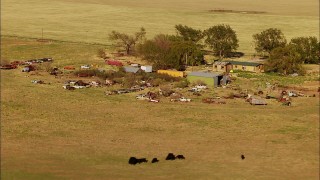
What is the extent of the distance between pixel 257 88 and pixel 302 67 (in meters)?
12.5

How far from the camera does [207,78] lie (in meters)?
56.3

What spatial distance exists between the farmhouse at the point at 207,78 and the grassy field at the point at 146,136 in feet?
8.30

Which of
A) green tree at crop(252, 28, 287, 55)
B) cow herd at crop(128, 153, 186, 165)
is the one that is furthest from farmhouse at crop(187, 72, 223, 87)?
cow herd at crop(128, 153, 186, 165)

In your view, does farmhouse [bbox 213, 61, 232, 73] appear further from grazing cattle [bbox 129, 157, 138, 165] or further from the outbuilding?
grazing cattle [bbox 129, 157, 138, 165]

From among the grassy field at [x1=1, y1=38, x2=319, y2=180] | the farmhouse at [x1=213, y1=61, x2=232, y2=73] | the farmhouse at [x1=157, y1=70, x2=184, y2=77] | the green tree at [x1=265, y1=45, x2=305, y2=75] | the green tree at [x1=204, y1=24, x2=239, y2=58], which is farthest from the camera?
the green tree at [x1=204, y1=24, x2=239, y2=58]

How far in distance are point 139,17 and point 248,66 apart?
173 ft

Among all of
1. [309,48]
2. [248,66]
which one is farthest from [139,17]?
[248,66]

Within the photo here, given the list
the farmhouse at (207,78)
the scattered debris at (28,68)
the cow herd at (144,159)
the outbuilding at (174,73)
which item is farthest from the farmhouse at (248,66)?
the cow herd at (144,159)

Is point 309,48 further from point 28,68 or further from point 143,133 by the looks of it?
point 143,133

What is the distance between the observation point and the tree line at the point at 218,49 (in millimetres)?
64188

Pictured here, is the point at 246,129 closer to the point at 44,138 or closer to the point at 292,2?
the point at 44,138

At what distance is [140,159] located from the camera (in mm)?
32938

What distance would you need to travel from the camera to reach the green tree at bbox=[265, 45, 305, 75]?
63.2 metres

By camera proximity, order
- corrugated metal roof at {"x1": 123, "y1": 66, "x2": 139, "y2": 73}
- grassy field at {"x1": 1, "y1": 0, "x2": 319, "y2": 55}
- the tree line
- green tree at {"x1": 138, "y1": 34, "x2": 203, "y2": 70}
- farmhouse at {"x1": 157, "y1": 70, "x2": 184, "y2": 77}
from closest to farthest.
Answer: farmhouse at {"x1": 157, "y1": 70, "x2": 184, "y2": 77}, corrugated metal roof at {"x1": 123, "y1": 66, "x2": 139, "y2": 73}, the tree line, green tree at {"x1": 138, "y1": 34, "x2": 203, "y2": 70}, grassy field at {"x1": 1, "y1": 0, "x2": 319, "y2": 55}
